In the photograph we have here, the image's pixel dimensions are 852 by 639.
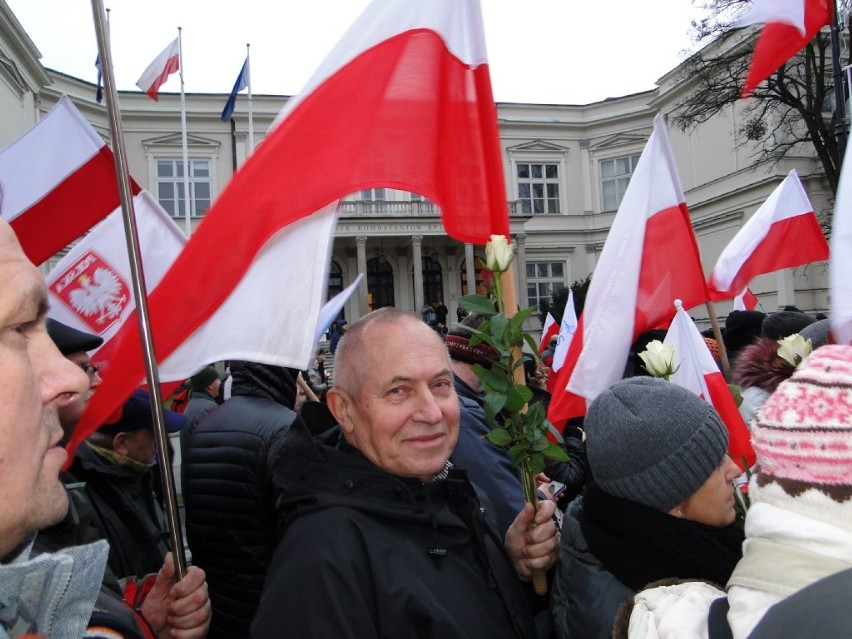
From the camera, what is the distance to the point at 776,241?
16.9ft

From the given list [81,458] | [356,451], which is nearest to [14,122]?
[81,458]

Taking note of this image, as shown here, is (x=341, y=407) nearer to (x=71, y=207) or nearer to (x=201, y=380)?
(x=71, y=207)

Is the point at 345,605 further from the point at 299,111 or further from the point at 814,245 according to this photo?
the point at 814,245

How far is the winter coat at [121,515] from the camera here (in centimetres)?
272

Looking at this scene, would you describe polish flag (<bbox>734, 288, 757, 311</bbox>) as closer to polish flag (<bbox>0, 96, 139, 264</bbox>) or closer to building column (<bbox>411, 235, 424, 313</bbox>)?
polish flag (<bbox>0, 96, 139, 264</bbox>)

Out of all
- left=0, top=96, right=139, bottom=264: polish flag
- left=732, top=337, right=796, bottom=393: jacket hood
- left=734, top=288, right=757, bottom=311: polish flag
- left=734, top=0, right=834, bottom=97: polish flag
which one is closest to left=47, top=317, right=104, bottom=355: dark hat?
left=0, top=96, right=139, bottom=264: polish flag

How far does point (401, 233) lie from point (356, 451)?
2614 centimetres

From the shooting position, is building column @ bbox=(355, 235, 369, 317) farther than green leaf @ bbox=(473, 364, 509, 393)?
Yes

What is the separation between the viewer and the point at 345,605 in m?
1.50

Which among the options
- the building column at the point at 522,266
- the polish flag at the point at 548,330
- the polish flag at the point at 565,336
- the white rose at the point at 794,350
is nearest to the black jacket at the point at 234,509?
the white rose at the point at 794,350

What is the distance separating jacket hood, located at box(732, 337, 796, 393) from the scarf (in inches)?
70.9

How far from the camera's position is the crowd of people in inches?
38.3

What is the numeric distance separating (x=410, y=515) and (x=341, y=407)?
0.41 meters

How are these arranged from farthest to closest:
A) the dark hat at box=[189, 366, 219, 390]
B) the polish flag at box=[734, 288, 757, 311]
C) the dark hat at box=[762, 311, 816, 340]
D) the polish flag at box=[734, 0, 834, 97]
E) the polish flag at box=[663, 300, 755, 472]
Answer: the polish flag at box=[734, 288, 757, 311] → the dark hat at box=[189, 366, 219, 390] → the dark hat at box=[762, 311, 816, 340] → the polish flag at box=[734, 0, 834, 97] → the polish flag at box=[663, 300, 755, 472]
